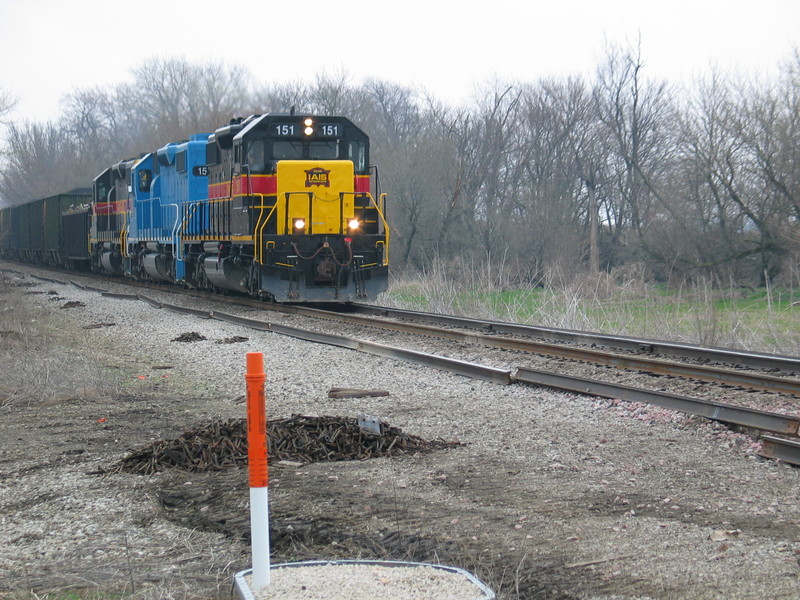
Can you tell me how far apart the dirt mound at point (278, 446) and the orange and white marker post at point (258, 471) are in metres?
1.99

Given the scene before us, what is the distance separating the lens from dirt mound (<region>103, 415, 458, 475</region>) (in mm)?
5205

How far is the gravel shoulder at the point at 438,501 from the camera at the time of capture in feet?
11.3

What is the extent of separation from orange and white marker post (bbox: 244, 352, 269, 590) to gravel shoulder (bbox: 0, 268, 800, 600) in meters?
0.31

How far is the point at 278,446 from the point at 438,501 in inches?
55.7

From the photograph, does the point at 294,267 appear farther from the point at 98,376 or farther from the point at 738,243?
the point at 738,243

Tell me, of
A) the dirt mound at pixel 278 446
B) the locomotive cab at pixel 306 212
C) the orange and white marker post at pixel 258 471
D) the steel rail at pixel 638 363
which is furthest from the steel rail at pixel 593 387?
the locomotive cab at pixel 306 212

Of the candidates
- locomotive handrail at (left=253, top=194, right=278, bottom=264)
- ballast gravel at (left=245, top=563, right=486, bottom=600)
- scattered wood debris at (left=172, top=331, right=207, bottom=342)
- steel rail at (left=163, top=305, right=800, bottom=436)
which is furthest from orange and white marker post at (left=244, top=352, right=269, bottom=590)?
locomotive handrail at (left=253, top=194, right=278, bottom=264)

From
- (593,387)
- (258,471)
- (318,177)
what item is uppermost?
(318,177)

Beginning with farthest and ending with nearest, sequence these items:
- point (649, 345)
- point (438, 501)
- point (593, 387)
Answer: point (649, 345) → point (593, 387) → point (438, 501)

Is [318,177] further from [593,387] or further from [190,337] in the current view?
[593,387]

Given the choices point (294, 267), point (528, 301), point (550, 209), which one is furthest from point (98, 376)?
point (550, 209)

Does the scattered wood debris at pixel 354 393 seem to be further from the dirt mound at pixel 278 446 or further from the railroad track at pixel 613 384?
the dirt mound at pixel 278 446

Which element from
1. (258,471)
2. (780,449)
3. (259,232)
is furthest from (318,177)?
(258,471)

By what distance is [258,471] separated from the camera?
126 inches
